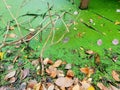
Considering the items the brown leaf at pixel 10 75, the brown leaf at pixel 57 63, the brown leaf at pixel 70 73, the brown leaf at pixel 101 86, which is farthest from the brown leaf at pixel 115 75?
the brown leaf at pixel 10 75

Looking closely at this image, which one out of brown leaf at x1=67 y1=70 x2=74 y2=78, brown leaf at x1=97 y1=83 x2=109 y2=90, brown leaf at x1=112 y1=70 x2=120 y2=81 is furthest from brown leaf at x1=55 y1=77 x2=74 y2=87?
brown leaf at x1=112 y1=70 x2=120 y2=81

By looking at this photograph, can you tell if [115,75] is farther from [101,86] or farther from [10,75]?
[10,75]

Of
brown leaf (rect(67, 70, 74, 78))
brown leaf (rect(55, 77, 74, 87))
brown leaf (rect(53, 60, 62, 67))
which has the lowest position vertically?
brown leaf (rect(55, 77, 74, 87))

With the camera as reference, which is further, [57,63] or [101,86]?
[57,63]

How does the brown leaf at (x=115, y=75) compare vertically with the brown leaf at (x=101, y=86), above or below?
above

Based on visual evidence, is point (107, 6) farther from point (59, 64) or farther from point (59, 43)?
point (59, 64)

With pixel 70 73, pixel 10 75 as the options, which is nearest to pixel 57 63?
pixel 70 73

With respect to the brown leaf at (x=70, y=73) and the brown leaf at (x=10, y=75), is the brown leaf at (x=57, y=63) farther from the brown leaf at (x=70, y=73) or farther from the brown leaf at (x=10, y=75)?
the brown leaf at (x=10, y=75)

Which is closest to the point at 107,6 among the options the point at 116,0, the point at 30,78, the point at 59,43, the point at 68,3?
the point at 116,0

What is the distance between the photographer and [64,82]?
180cm

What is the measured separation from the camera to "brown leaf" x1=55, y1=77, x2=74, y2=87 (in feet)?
5.87

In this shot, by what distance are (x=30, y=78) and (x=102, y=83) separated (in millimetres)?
518

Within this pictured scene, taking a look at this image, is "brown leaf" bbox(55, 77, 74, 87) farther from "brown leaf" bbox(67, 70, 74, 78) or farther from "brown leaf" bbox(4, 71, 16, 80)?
"brown leaf" bbox(4, 71, 16, 80)

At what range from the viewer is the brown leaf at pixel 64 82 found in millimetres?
1790
